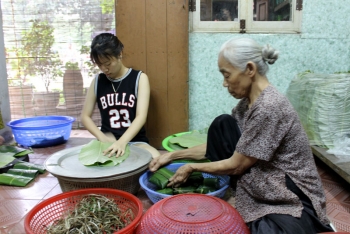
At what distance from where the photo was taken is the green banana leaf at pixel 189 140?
2.70 meters

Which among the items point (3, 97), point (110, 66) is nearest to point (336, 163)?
point (110, 66)

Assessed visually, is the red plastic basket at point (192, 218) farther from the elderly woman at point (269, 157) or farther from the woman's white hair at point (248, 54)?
the woman's white hair at point (248, 54)

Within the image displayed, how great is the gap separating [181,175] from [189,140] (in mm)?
894

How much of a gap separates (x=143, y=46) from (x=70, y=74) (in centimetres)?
168

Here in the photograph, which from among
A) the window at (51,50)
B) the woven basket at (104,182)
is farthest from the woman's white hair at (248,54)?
the window at (51,50)

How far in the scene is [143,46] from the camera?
3191 mm

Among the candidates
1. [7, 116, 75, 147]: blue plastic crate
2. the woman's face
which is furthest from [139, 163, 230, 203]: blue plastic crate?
[7, 116, 75, 147]: blue plastic crate

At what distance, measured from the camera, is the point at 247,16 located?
3.19 m

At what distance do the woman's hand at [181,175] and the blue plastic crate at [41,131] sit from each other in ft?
6.80

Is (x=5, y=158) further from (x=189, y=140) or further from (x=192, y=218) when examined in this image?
(x=192, y=218)

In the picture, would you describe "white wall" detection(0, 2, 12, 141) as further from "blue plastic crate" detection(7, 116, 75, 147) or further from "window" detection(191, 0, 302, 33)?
"window" detection(191, 0, 302, 33)

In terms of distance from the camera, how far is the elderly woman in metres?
1.48

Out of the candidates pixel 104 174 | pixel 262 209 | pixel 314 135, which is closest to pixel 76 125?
pixel 104 174

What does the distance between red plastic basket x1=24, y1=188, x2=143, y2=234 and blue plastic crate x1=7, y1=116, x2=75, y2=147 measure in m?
1.84
